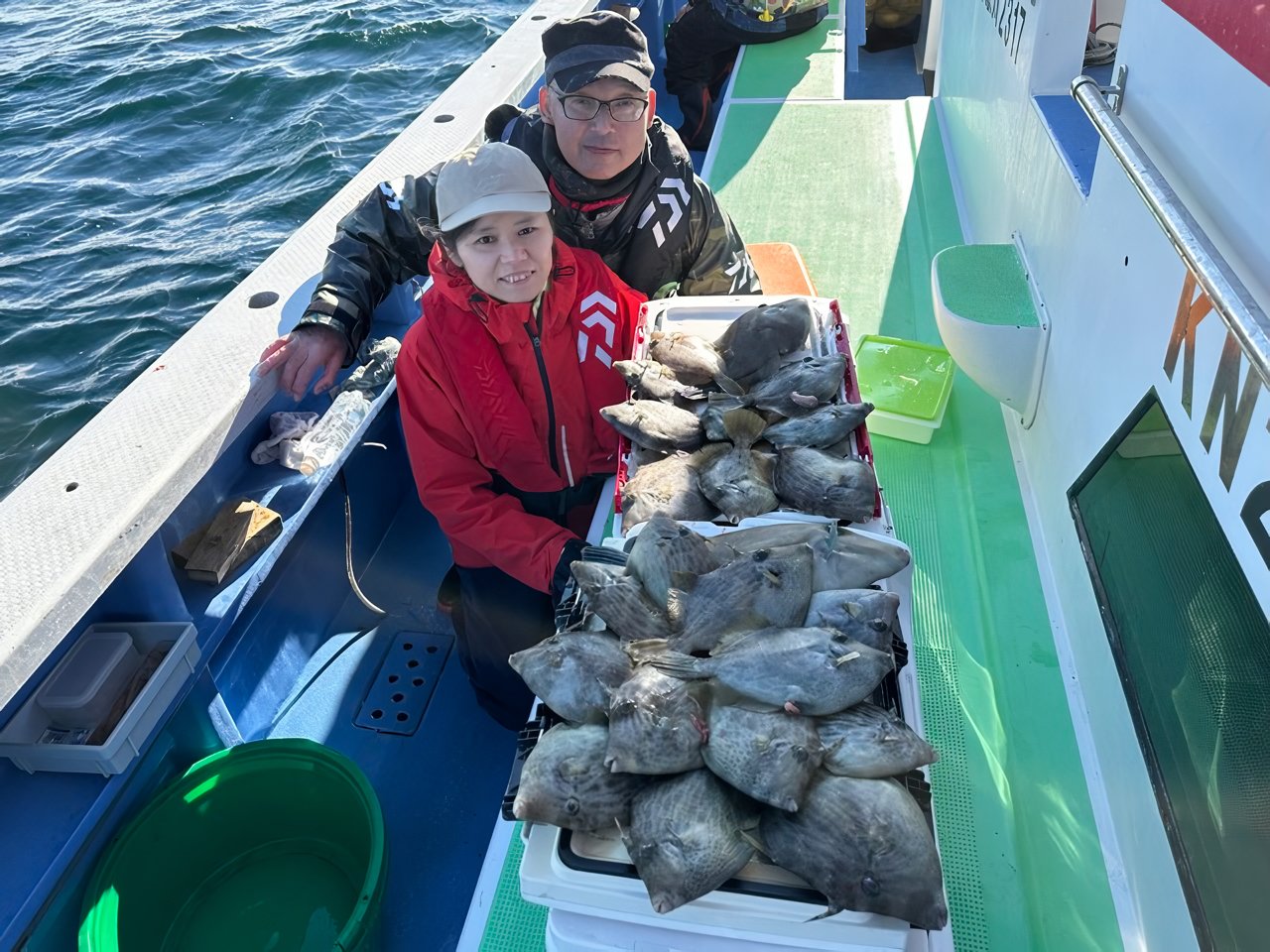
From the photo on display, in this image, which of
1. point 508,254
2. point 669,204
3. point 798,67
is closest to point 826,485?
point 508,254

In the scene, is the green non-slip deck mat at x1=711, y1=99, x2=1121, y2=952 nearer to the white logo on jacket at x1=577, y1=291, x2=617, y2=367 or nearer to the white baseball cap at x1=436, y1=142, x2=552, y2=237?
the white logo on jacket at x1=577, y1=291, x2=617, y2=367

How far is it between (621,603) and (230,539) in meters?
1.58

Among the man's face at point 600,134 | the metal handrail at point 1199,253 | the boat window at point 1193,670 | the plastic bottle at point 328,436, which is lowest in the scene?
the plastic bottle at point 328,436

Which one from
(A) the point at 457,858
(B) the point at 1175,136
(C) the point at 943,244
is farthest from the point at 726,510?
(C) the point at 943,244

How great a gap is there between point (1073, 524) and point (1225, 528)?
804mm

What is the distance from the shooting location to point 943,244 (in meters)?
4.15

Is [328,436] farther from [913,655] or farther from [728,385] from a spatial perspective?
[913,655]

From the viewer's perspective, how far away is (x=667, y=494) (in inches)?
75.5

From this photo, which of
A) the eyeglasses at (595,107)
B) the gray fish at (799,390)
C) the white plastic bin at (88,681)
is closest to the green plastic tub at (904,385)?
the gray fish at (799,390)

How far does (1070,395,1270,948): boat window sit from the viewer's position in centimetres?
137

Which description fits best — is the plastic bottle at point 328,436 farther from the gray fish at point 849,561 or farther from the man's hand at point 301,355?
the gray fish at point 849,561

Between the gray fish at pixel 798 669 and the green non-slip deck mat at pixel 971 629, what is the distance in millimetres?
708

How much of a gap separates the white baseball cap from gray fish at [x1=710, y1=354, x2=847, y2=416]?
0.72 metres

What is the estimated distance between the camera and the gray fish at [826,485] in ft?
6.06
